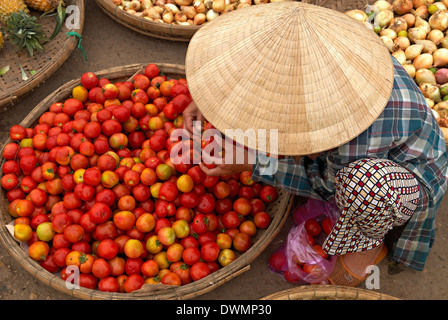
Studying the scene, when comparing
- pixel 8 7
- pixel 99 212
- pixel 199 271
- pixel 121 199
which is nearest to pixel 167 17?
pixel 8 7

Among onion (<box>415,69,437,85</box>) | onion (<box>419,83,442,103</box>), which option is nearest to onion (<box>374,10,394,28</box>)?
onion (<box>415,69,437,85</box>)

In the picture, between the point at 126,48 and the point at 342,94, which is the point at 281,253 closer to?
the point at 342,94

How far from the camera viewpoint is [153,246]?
2.23 m

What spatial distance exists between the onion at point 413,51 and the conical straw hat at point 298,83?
197cm

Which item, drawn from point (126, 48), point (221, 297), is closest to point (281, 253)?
point (221, 297)

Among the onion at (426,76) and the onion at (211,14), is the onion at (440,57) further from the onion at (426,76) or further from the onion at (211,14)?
the onion at (211,14)

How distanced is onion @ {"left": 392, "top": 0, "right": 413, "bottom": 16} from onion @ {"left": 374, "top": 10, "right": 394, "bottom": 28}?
0.11 metres

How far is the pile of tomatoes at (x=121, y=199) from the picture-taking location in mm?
2170

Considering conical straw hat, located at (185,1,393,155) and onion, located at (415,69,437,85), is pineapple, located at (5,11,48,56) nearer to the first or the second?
conical straw hat, located at (185,1,393,155)

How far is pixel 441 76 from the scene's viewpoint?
3064mm

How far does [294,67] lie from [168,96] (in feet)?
5.04

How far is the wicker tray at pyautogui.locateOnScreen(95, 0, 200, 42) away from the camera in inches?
126
